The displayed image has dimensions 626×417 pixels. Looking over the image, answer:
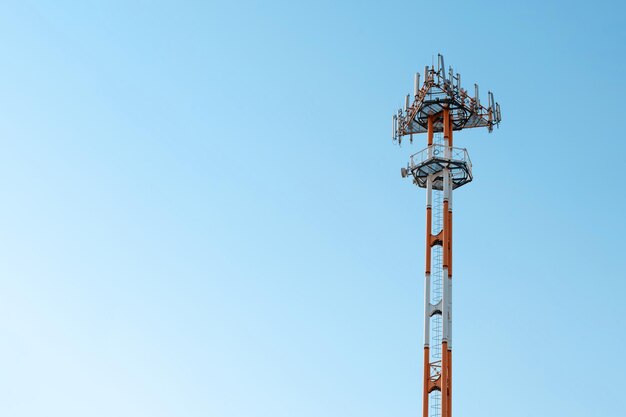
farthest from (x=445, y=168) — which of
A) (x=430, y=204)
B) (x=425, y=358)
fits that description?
(x=425, y=358)

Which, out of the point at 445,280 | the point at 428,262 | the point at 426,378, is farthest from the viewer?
the point at 428,262

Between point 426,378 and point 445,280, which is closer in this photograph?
point 426,378

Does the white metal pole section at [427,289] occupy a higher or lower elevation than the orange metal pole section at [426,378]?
higher

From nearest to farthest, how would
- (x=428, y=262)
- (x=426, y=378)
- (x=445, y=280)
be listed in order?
(x=426, y=378)
(x=445, y=280)
(x=428, y=262)

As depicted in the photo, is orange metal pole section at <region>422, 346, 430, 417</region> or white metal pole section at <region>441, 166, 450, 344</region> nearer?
orange metal pole section at <region>422, 346, 430, 417</region>

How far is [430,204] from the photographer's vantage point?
98250 millimetres

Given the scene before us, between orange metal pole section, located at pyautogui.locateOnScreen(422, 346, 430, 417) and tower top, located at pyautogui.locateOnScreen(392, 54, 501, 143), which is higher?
tower top, located at pyautogui.locateOnScreen(392, 54, 501, 143)

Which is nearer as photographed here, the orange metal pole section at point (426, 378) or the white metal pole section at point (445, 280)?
the orange metal pole section at point (426, 378)

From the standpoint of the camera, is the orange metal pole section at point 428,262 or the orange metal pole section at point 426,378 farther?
the orange metal pole section at point 428,262

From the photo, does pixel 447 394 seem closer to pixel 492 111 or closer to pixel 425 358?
pixel 425 358

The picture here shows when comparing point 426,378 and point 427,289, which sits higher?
point 427,289

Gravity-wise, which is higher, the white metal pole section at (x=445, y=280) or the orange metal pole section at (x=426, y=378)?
the white metal pole section at (x=445, y=280)

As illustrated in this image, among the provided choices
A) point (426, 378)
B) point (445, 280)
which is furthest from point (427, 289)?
point (426, 378)

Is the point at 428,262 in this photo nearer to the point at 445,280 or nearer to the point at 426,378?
the point at 445,280
